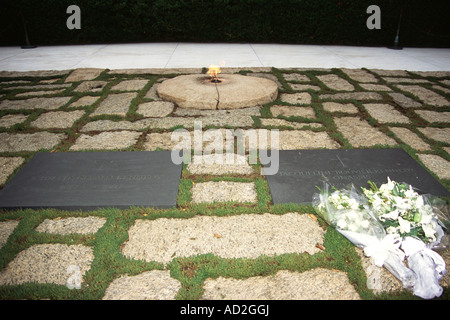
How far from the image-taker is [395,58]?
716 centimetres

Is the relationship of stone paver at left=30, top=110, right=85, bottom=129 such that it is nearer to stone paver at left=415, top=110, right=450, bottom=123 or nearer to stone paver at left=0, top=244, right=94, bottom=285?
stone paver at left=0, top=244, right=94, bottom=285

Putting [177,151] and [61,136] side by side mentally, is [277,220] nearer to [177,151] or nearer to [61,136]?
[177,151]

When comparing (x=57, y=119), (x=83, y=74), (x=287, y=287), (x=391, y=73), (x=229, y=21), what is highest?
(x=229, y=21)

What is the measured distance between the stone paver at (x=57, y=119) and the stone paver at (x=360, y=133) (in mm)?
3132

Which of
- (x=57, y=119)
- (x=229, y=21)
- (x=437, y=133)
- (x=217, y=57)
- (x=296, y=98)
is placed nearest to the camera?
(x=437, y=133)

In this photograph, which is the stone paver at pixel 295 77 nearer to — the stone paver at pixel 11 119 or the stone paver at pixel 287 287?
the stone paver at pixel 11 119

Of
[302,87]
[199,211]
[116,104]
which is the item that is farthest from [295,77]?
[199,211]

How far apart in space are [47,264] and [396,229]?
2.08 m

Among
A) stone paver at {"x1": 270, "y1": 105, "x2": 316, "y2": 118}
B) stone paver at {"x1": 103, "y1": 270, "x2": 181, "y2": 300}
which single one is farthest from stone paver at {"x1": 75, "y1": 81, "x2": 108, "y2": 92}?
stone paver at {"x1": 103, "y1": 270, "x2": 181, "y2": 300}

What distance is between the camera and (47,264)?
6.06ft

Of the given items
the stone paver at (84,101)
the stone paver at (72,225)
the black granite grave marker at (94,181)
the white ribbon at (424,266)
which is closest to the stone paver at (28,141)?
the black granite grave marker at (94,181)

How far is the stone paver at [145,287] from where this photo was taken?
5.43 ft

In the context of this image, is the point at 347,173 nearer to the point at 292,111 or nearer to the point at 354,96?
the point at 292,111
